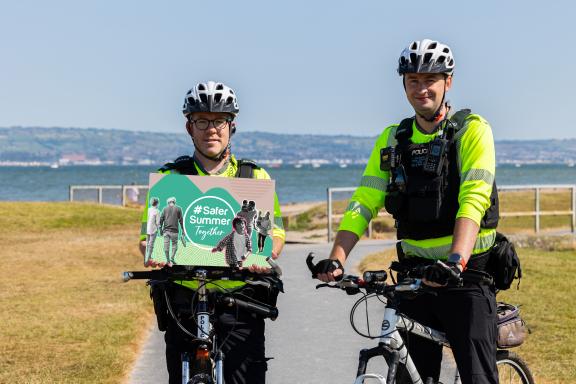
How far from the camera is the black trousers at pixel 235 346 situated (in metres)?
5.43

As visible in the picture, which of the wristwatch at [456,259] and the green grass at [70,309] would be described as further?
the green grass at [70,309]

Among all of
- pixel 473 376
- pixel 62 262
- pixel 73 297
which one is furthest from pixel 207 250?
pixel 62 262

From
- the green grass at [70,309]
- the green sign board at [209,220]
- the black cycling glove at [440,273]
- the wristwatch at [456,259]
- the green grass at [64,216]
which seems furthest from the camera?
the green grass at [64,216]

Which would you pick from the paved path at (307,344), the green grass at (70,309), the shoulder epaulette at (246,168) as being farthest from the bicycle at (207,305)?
the green grass at (70,309)

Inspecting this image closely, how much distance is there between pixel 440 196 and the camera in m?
4.93

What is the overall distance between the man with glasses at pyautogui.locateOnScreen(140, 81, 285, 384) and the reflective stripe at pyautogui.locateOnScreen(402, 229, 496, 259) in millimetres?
827

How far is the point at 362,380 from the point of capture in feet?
15.5

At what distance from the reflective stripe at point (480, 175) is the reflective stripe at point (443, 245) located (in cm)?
29

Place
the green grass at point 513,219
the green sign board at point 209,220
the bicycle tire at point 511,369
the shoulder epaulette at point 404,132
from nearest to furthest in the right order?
the shoulder epaulette at point 404,132, the green sign board at point 209,220, the bicycle tire at point 511,369, the green grass at point 513,219

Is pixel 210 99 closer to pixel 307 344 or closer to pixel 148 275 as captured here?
pixel 148 275

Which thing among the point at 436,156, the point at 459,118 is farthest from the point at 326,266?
the point at 459,118

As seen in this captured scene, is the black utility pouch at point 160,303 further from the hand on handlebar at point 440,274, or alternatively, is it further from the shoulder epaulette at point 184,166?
the hand on handlebar at point 440,274

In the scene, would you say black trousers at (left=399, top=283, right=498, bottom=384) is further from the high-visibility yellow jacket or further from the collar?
the collar

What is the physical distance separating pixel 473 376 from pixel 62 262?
57.5 feet
